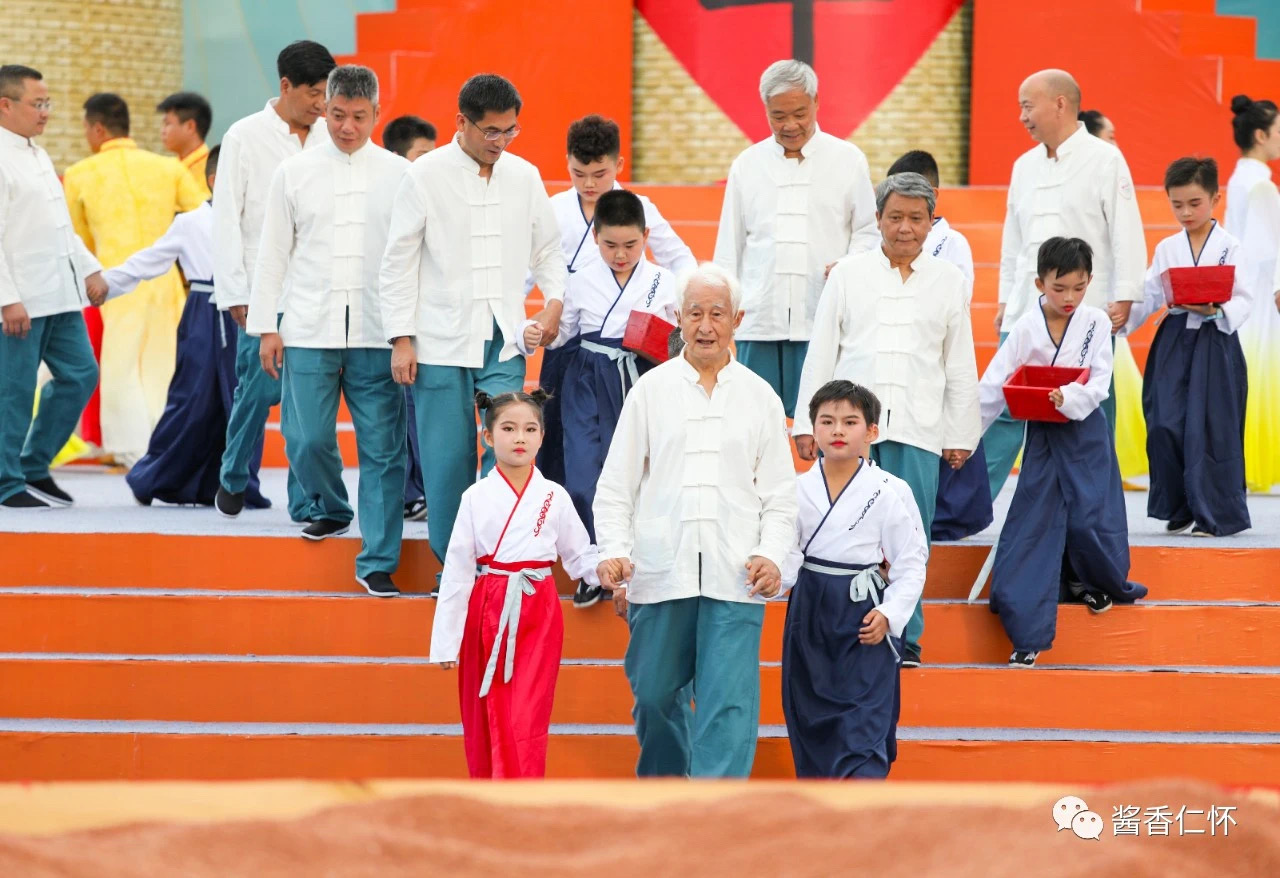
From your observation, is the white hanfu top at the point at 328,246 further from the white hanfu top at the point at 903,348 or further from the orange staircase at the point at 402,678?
the white hanfu top at the point at 903,348

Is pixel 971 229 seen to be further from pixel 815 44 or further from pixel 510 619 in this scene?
pixel 510 619

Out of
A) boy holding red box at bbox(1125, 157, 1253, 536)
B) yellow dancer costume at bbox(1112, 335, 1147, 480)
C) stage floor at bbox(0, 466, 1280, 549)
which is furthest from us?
yellow dancer costume at bbox(1112, 335, 1147, 480)

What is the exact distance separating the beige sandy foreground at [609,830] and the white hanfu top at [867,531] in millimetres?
1138

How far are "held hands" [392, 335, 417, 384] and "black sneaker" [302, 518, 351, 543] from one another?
2.30 feet

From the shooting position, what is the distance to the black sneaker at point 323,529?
552 centimetres

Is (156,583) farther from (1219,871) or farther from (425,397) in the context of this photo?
(1219,871)

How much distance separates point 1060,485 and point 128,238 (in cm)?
454

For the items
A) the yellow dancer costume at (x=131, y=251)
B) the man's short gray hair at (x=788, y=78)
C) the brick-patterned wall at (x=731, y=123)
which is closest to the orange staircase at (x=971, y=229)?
the yellow dancer costume at (x=131, y=251)

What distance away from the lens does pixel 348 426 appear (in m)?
7.91

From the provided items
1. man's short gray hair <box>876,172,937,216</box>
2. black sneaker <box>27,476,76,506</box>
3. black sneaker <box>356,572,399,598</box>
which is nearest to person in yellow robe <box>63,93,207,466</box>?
black sneaker <box>27,476,76,506</box>

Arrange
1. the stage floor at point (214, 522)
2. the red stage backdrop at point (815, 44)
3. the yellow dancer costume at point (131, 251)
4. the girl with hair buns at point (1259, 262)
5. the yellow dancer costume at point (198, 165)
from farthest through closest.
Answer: the red stage backdrop at point (815, 44) → the yellow dancer costume at point (198, 165) → the yellow dancer costume at point (131, 251) → the girl with hair buns at point (1259, 262) → the stage floor at point (214, 522)

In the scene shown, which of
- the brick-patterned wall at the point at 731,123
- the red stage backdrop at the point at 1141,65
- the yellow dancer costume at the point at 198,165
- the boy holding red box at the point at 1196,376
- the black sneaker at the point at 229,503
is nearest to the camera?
the boy holding red box at the point at 1196,376

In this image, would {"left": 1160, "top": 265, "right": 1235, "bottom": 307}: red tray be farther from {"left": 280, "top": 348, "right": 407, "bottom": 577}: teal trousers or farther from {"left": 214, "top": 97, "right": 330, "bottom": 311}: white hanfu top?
{"left": 214, "top": 97, "right": 330, "bottom": 311}: white hanfu top

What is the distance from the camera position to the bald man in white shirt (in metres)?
5.80
